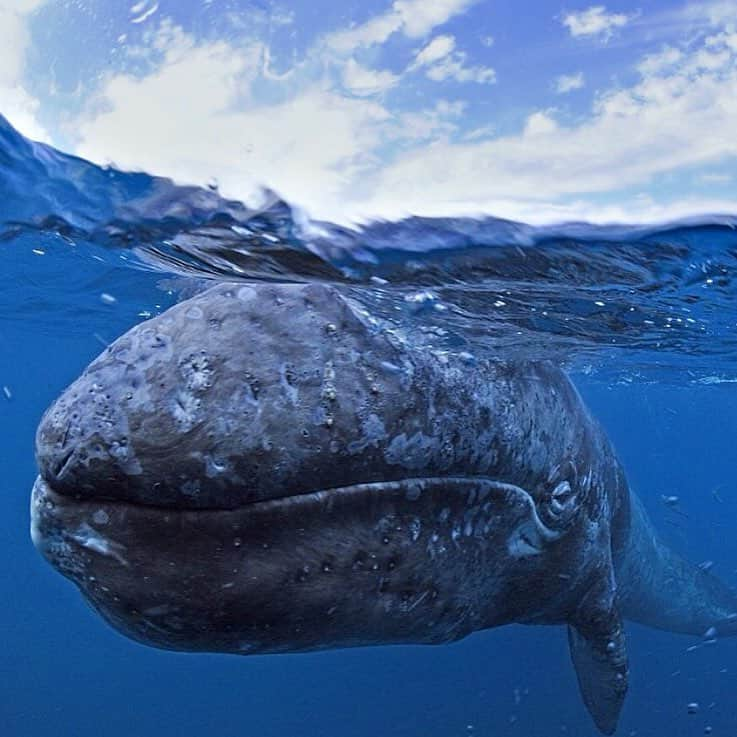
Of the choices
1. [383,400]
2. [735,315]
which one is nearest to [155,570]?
[383,400]

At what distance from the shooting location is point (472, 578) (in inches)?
175

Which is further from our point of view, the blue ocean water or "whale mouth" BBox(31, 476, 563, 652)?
the blue ocean water

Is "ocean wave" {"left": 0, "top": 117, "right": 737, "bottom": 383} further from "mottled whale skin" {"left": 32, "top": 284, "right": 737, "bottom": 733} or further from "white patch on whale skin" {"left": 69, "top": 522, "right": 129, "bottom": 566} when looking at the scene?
"white patch on whale skin" {"left": 69, "top": 522, "right": 129, "bottom": 566}

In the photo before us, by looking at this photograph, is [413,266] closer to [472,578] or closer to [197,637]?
[472,578]

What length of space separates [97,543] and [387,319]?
7.22 ft

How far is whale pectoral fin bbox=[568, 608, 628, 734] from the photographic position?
685 centimetres

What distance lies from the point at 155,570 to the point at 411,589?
1.41 m

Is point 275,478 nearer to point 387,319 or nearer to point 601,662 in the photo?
point 387,319

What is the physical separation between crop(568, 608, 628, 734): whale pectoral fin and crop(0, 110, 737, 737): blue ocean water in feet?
8.72

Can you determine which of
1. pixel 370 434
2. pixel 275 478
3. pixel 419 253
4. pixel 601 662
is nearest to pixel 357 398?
pixel 370 434

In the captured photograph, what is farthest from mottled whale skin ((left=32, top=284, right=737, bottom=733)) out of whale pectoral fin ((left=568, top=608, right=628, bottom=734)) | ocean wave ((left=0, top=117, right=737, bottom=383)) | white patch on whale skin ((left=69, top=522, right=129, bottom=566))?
whale pectoral fin ((left=568, top=608, right=628, bottom=734))

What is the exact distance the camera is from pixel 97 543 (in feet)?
9.98

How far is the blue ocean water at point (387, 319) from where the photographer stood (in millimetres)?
6574

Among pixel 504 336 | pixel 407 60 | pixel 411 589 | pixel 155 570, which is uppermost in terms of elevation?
pixel 407 60
